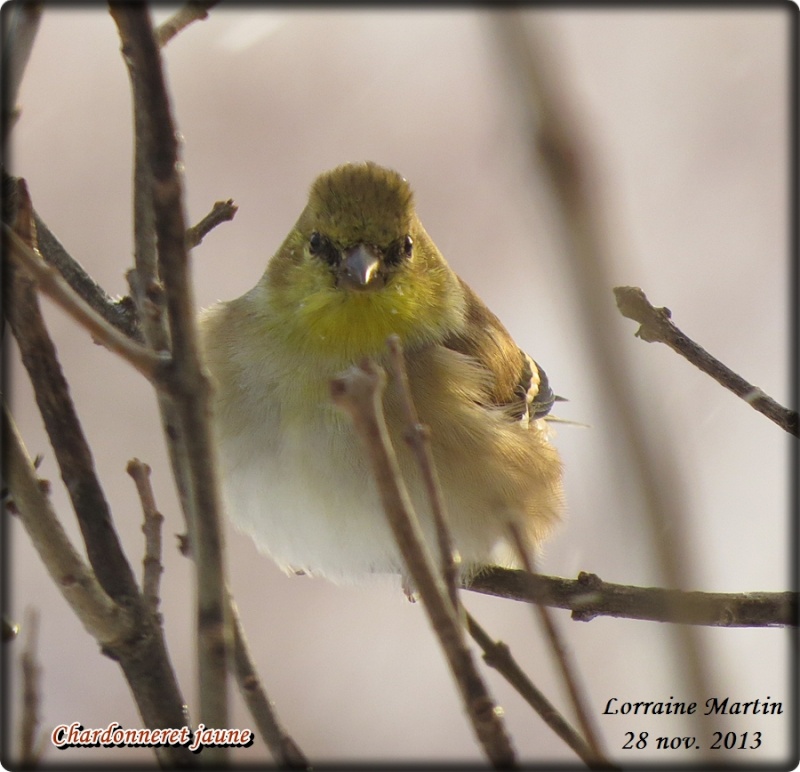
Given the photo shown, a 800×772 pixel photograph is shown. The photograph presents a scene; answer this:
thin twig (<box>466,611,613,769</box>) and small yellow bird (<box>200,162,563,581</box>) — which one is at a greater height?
small yellow bird (<box>200,162,563,581</box>)

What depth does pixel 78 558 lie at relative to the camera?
1277mm

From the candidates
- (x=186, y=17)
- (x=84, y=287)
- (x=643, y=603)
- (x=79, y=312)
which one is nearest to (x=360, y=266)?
(x=84, y=287)

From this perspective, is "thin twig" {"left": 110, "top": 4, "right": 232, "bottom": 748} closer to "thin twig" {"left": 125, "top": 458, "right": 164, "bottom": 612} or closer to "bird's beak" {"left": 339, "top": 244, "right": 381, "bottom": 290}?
"thin twig" {"left": 125, "top": 458, "right": 164, "bottom": 612}

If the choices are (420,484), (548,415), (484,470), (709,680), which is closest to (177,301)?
(709,680)

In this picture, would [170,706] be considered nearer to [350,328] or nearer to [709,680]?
[709,680]

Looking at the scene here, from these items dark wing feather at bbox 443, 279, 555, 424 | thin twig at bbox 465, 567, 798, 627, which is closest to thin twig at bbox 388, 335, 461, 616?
thin twig at bbox 465, 567, 798, 627

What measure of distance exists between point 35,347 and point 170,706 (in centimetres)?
60

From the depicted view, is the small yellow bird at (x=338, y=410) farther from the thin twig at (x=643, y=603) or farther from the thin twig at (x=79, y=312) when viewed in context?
the thin twig at (x=79, y=312)

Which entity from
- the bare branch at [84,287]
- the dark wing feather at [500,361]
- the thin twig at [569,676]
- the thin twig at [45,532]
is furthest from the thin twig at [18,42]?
the dark wing feather at [500,361]

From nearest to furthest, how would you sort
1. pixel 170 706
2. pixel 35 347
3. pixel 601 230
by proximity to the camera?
pixel 601 230 < pixel 170 706 < pixel 35 347

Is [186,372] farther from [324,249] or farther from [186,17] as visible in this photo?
[324,249]

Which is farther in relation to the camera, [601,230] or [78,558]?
[78,558]

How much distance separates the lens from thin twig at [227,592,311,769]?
3.93ft

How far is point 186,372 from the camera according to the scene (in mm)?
961
